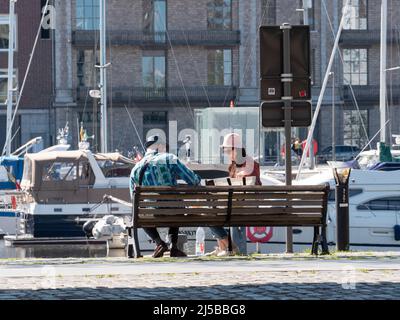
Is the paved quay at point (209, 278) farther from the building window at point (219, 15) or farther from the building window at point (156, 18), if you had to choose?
the building window at point (219, 15)

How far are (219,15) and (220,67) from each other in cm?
288

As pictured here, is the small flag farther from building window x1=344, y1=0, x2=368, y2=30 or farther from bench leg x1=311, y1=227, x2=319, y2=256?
building window x1=344, y1=0, x2=368, y2=30

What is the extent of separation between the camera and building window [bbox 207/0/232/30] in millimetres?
69062

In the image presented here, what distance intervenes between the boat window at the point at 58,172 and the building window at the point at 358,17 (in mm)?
38620

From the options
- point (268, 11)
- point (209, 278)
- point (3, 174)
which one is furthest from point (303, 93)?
point (268, 11)

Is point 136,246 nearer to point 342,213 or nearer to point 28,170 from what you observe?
point 342,213

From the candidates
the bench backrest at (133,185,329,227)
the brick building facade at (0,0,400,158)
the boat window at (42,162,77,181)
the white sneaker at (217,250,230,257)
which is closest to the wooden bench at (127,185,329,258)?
the bench backrest at (133,185,329,227)

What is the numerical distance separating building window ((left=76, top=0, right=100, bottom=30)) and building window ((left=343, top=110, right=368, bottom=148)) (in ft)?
47.0

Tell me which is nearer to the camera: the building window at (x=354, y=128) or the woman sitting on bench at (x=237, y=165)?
the woman sitting on bench at (x=237, y=165)

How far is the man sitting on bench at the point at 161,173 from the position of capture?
16.1 m

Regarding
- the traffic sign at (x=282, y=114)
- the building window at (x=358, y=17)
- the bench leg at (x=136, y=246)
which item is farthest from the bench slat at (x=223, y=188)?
the building window at (x=358, y=17)

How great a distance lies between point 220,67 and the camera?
68.9 m

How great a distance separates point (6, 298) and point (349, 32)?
60.3m
